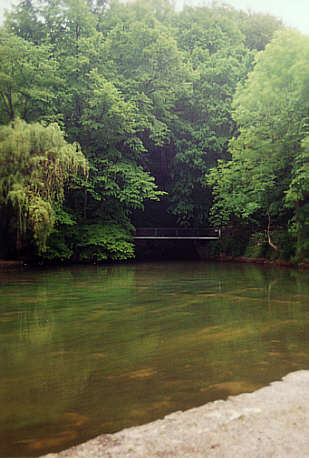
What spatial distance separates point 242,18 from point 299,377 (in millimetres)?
40815

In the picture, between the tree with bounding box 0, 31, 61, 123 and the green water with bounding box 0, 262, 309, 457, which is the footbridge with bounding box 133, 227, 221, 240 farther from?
the green water with bounding box 0, 262, 309, 457

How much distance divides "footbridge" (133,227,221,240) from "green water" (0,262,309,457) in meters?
20.2

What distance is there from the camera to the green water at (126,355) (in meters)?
3.74

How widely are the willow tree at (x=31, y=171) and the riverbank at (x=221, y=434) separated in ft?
50.6

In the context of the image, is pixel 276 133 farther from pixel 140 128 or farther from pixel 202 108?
pixel 202 108

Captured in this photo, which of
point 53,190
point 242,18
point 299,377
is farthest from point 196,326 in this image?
point 242,18

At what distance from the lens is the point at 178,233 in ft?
111

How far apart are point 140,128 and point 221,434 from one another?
87.2 ft

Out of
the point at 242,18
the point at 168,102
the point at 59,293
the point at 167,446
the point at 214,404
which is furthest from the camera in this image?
the point at 242,18

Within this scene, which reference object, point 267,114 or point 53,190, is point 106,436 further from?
point 267,114

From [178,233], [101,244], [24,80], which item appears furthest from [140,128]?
[178,233]

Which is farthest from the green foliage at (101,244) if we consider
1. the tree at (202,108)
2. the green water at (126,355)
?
the green water at (126,355)

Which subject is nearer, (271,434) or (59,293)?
(271,434)

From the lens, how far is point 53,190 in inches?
774
